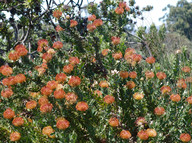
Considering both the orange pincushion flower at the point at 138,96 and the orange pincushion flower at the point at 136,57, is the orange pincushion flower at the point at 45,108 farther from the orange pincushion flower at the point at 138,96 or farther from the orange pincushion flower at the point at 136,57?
the orange pincushion flower at the point at 136,57

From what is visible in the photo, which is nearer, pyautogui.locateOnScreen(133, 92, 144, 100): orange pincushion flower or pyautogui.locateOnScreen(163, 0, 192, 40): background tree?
pyautogui.locateOnScreen(133, 92, 144, 100): orange pincushion flower

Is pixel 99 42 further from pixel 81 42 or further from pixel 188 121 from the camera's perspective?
pixel 188 121

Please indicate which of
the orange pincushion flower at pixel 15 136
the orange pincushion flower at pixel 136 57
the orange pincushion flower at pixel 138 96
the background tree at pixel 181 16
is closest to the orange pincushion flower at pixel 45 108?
the orange pincushion flower at pixel 15 136

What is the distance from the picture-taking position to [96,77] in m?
3.16

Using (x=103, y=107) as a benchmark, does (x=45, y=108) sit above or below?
above

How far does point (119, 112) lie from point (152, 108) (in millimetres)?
311

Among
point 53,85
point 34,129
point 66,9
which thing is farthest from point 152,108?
point 66,9

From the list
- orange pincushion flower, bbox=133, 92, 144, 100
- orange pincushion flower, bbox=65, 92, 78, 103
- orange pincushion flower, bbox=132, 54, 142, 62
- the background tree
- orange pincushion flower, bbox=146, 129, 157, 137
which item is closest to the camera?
orange pincushion flower, bbox=146, 129, 157, 137

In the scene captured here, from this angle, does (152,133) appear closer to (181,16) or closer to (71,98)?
(71,98)

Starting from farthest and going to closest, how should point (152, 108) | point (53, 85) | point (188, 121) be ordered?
point (152, 108) < point (53, 85) < point (188, 121)

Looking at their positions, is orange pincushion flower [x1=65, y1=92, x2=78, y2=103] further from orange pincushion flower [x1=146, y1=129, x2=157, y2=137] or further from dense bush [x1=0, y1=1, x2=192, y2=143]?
orange pincushion flower [x1=146, y1=129, x2=157, y2=137]

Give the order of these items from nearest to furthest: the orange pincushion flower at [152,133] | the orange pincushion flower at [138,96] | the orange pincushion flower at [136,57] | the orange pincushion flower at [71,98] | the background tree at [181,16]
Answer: the orange pincushion flower at [152,133], the orange pincushion flower at [71,98], the orange pincushion flower at [138,96], the orange pincushion flower at [136,57], the background tree at [181,16]

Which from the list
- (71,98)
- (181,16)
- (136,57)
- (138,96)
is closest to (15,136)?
(71,98)

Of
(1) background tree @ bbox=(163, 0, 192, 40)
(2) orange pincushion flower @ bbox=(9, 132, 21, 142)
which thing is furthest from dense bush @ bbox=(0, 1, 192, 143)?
(1) background tree @ bbox=(163, 0, 192, 40)
